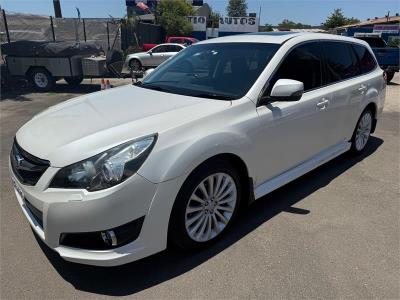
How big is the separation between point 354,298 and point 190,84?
2.42 m

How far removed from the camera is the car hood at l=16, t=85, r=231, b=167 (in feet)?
8.50

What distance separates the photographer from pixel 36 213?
9.03 ft

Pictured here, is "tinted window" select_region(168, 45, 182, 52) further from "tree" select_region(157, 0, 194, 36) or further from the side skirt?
"tree" select_region(157, 0, 194, 36)

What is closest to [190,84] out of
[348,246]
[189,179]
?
[189,179]

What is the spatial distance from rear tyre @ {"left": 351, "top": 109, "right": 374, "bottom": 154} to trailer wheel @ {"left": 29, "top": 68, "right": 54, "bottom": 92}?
11126 millimetres

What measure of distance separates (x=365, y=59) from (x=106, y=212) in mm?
4574

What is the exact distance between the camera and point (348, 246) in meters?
3.26

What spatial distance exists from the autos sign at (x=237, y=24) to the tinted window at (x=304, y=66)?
1458 inches

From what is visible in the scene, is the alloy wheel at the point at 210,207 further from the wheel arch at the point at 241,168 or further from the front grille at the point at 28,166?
the front grille at the point at 28,166

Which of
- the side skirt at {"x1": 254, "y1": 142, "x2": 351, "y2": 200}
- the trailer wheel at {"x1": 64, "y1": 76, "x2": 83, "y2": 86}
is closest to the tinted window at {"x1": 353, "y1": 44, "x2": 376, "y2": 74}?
the side skirt at {"x1": 254, "y1": 142, "x2": 351, "y2": 200}

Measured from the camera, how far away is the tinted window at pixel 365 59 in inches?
204

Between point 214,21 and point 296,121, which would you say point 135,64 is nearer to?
point 296,121

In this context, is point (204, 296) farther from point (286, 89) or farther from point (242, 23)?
point (242, 23)

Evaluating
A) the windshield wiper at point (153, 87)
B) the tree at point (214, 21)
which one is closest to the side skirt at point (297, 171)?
the windshield wiper at point (153, 87)
